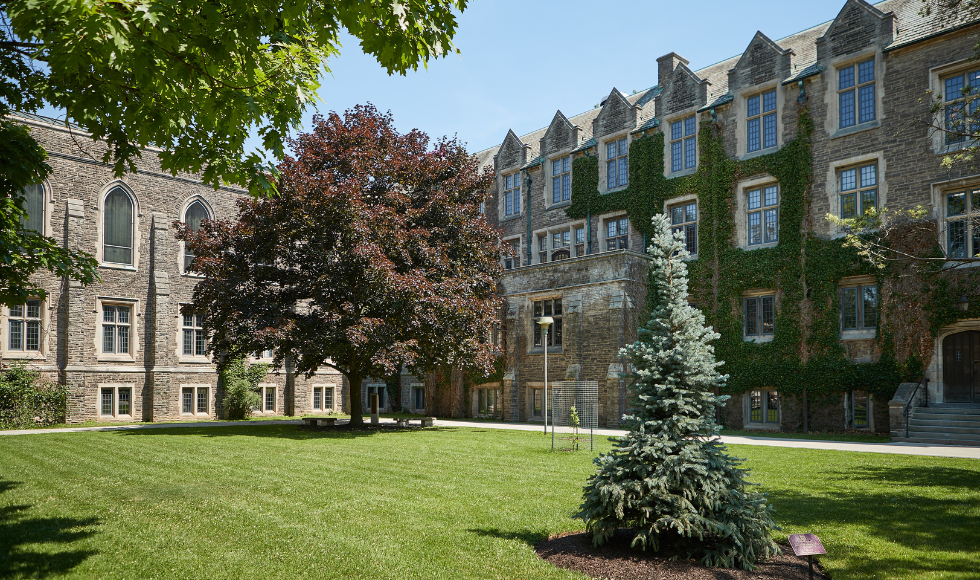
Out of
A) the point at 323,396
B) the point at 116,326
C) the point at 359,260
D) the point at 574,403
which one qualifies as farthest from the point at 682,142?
the point at 116,326

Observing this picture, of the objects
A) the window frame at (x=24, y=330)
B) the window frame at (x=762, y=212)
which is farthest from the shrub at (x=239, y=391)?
the window frame at (x=762, y=212)

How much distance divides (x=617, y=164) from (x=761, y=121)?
265 inches

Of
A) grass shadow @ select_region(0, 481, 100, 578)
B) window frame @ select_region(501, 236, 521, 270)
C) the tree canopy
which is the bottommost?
grass shadow @ select_region(0, 481, 100, 578)

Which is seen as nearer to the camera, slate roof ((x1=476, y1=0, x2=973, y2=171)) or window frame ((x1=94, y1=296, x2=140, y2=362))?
slate roof ((x1=476, y1=0, x2=973, y2=171))

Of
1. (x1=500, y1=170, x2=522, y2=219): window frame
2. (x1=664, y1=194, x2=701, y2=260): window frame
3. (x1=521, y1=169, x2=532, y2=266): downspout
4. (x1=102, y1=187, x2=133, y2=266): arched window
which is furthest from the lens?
(x1=500, y1=170, x2=522, y2=219): window frame

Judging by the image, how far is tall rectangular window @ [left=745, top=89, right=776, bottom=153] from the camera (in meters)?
24.1

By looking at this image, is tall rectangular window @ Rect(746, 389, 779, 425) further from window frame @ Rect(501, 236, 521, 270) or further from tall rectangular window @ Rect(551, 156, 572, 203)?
window frame @ Rect(501, 236, 521, 270)

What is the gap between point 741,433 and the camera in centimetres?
2153

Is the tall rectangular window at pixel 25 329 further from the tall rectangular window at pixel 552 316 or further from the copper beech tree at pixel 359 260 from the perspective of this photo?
the tall rectangular window at pixel 552 316

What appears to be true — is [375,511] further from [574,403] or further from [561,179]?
[561,179]

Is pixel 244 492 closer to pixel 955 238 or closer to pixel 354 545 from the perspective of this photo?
pixel 354 545

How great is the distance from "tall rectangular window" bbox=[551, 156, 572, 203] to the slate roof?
128 cm

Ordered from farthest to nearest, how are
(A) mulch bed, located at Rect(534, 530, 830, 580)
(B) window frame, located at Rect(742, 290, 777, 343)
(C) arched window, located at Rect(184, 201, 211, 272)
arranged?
(C) arched window, located at Rect(184, 201, 211, 272)
(B) window frame, located at Rect(742, 290, 777, 343)
(A) mulch bed, located at Rect(534, 530, 830, 580)

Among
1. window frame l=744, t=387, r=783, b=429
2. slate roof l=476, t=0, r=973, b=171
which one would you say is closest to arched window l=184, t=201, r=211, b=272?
slate roof l=476, t=0, r=973, b=171
